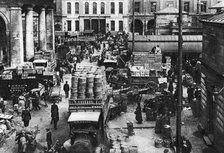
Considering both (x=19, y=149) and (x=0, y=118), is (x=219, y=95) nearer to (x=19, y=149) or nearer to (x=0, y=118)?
(x=19, y=149)

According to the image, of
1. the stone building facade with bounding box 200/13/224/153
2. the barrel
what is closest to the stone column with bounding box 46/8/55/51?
the stone building facade with bounding box 200/13/224/153

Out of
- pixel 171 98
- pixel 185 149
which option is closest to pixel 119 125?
pixel 171 98

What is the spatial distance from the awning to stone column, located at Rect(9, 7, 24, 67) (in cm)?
2041

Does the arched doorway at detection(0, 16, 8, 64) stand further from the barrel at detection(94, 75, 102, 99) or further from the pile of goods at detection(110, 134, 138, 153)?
the pile of goods at detection(110, 134, 138, 153)

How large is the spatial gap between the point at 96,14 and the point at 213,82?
2745 inches

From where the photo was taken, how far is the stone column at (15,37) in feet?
128

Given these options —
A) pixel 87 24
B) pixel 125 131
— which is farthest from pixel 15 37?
pixel 87 24

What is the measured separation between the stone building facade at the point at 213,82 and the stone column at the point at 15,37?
20.6 m

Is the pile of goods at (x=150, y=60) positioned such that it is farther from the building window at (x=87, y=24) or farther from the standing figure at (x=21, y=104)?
the building window at (x=87, y=24)

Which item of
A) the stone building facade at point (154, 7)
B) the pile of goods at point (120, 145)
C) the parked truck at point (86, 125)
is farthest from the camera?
the stone building facade at point (154, 7)

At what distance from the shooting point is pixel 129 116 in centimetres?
2772

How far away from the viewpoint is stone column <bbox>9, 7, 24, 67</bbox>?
128ft

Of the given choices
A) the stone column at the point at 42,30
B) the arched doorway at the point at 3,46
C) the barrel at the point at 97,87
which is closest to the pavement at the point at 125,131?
the barrel at the point at 97,87

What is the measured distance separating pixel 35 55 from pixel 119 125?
22670 mm
